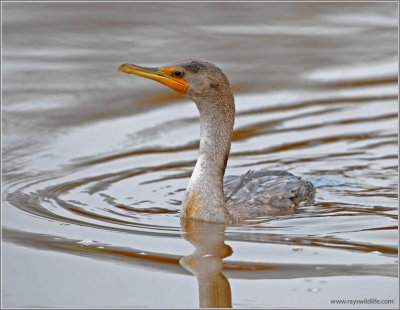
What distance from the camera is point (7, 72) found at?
13695 mm

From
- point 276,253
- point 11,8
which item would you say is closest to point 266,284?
point 276,253

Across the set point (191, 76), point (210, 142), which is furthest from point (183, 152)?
point (191, 76)

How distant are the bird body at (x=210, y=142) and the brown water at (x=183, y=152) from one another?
0.76 feet

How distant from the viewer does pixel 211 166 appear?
8.33m

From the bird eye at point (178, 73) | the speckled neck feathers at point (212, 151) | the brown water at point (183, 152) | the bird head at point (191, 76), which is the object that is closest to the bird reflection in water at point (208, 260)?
the brown water at point (183, 152)

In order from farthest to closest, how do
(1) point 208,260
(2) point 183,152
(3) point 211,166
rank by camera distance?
(2) point 183,152
(3) point 211,166
(1) point 208,260

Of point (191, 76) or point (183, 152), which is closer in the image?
point (191, 76)

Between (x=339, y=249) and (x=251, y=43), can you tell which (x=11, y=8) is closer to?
(x=251, y=43)

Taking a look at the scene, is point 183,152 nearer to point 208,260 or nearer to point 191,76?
point 191,76

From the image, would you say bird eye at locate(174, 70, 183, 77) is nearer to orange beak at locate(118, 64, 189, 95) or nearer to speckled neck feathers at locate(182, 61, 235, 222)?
orange beak at locate(118, 64, 189, 95)

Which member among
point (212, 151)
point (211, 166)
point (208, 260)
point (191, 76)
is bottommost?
point (208, 260)

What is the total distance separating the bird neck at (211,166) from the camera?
823 centimetres

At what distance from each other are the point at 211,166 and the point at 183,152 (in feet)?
8.99

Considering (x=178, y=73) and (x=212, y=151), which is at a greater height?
(x=178, y=73)
